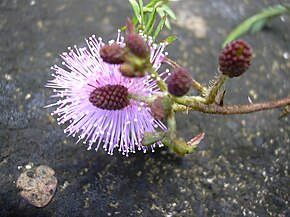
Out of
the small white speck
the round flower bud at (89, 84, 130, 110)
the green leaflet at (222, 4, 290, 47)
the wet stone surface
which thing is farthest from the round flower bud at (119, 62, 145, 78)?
the small white speck

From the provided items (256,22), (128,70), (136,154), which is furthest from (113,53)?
(256,22)

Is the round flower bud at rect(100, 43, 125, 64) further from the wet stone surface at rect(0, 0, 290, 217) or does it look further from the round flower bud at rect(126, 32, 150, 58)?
the wet stone surface at rect(0, 0, 290, 217)

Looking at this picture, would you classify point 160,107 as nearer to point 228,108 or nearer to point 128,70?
point 128,70

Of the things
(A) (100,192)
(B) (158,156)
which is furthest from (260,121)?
(A) (100,192)

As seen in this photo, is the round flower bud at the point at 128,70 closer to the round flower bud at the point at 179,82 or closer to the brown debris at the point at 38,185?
the round flower bud at the point at 179,82

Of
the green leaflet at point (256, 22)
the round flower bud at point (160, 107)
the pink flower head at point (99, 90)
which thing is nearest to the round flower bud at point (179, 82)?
the round flower bud at point (160, 107)

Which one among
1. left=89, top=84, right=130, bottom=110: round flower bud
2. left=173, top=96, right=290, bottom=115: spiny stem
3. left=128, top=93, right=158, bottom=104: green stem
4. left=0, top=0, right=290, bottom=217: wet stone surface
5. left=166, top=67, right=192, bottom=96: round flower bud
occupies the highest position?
left=166, top=67, right=192, bottom=96: round flower bud
